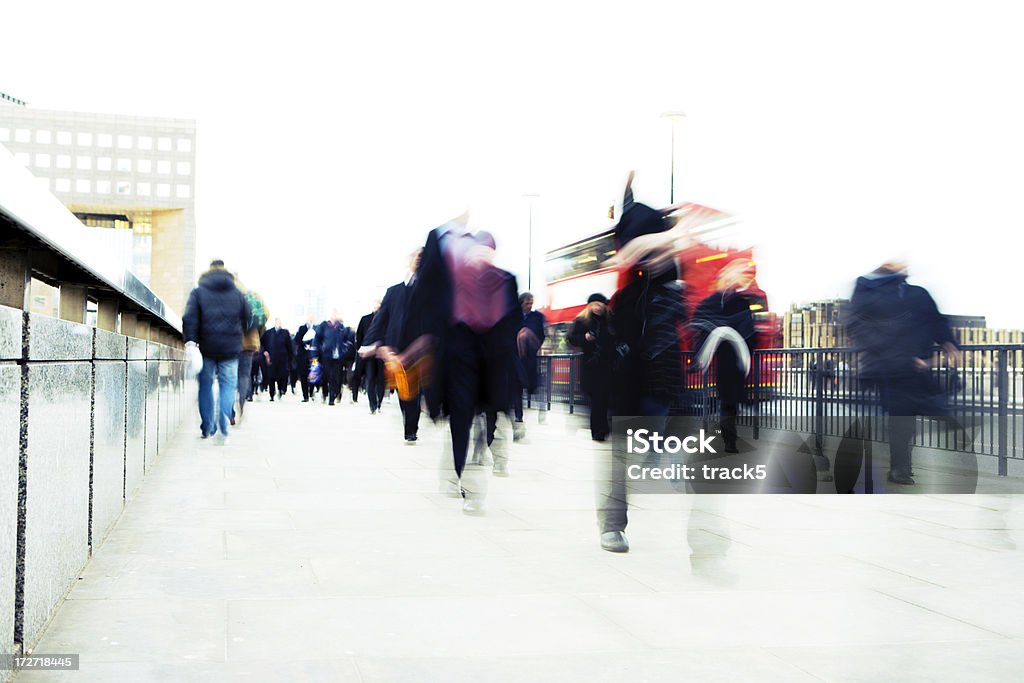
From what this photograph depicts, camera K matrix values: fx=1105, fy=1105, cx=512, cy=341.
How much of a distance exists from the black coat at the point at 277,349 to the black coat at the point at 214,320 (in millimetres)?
11117

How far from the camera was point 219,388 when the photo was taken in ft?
38.2

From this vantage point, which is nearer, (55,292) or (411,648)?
(411,648)

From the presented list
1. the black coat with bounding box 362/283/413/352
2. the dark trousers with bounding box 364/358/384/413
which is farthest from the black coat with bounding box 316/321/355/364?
the black coat with bounding box 362/283/413/352

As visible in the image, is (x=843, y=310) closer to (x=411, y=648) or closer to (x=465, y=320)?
(x=465, y=320)

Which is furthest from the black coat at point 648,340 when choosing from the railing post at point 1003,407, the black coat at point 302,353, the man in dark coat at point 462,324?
the black coat at point 302,353

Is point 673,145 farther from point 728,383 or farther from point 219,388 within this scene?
point 728,383

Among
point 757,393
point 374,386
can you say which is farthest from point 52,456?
point 374,386

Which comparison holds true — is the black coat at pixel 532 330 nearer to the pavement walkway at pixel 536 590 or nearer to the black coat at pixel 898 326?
the pavement walkway at pixel 536 590

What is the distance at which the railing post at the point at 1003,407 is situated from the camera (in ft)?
31.1

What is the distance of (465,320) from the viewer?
23.0 ft

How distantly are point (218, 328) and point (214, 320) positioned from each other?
93 millimetres

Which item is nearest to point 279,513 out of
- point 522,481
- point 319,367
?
point 522,481

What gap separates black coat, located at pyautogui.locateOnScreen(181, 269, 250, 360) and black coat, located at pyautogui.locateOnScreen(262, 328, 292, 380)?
1112cm

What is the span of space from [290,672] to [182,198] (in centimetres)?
9917
